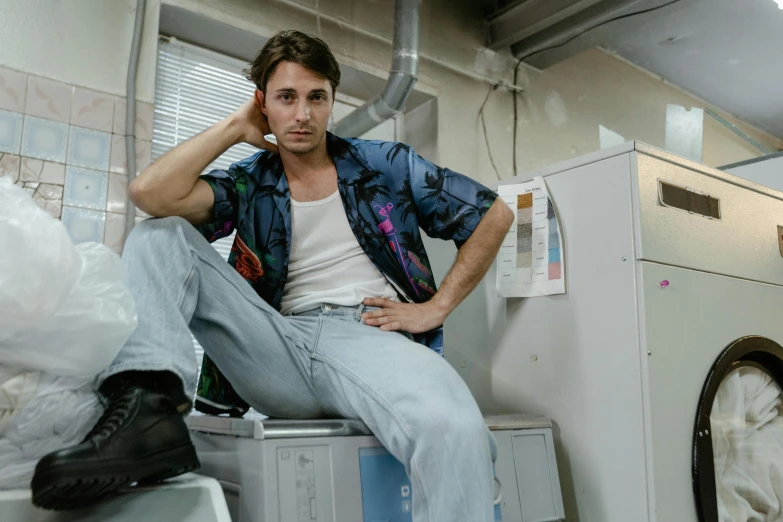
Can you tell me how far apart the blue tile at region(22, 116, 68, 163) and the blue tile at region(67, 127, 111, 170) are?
0.02 meters

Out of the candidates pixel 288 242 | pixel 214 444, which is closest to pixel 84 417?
pixel 214 444

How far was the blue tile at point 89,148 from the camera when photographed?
1.74 meters

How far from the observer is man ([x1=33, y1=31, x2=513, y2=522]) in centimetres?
89

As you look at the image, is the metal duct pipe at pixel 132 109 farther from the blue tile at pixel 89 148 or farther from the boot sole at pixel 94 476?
the boot sole at pixel 94 476

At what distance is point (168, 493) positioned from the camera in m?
0.88

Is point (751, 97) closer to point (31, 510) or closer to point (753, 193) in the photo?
point (753, 193)

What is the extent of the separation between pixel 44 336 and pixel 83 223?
98cm

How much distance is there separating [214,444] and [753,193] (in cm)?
146

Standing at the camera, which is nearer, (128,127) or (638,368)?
(638,368)

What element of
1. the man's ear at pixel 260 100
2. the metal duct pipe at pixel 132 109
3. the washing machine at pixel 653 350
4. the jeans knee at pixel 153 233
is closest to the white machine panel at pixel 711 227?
the washing machine at pixel 653 350

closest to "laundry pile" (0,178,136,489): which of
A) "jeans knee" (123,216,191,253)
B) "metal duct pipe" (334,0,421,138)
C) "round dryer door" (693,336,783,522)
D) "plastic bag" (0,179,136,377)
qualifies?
"plastic bag" (0,179,136,377)

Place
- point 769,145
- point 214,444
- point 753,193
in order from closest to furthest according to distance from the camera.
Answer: point 214,444
point 753,193
point 769,145

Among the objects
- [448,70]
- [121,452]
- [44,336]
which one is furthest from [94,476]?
[448,70]

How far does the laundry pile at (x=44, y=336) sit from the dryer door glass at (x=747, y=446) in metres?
1.27
